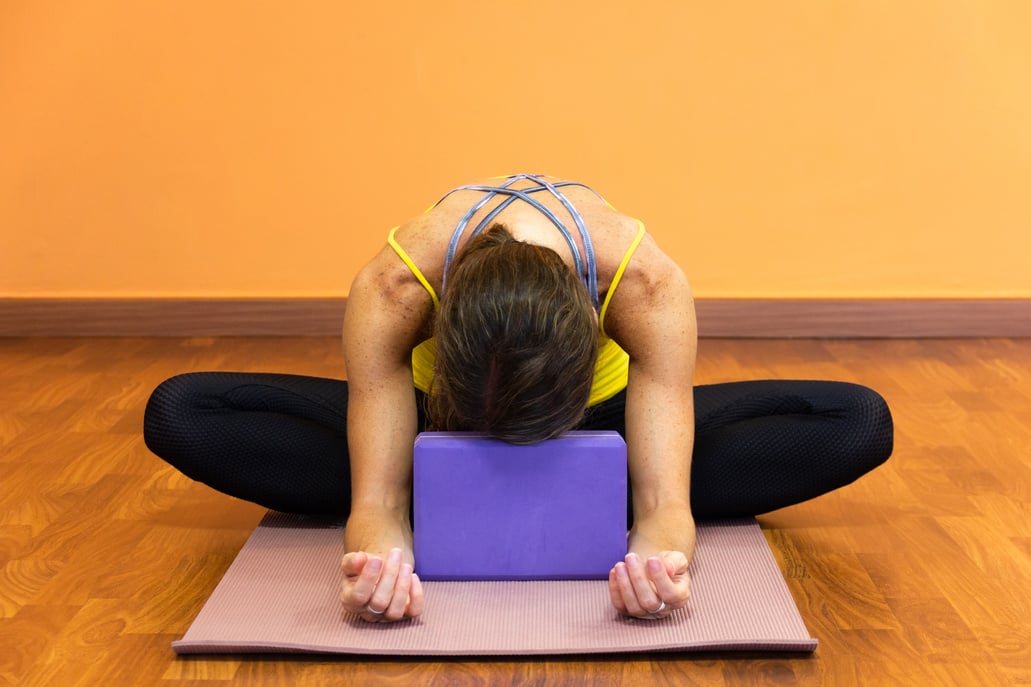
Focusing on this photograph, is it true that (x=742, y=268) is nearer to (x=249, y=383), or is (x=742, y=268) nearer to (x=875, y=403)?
(x=875, y=403)

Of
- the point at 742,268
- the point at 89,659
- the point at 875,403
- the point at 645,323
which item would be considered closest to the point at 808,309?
the point at 742,268

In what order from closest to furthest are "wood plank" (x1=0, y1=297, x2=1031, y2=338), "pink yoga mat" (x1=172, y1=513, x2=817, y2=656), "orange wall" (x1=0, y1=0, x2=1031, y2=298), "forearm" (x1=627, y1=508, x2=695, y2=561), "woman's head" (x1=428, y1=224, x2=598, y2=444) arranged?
"woman's head" (x1=428, y1=224, x2=598, y2=444) → "pink yoga mat" (x1=172, y1=513, x2=817, y2=656) → "forearm" (x1=627, y1=508, x2=695, y2=561) → "orange wall" (x1=0, y1=0, x2=1031, y2=298) → "wood plank" (x1=0, y1=297, x2=1031, y2=338)

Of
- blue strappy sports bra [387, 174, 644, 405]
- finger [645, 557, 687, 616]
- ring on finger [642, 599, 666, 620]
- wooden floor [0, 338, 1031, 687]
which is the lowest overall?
wooden floor [0, 338, 1031, 687]

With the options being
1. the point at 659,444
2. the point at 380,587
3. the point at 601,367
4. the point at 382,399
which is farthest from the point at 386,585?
the point at 601,367

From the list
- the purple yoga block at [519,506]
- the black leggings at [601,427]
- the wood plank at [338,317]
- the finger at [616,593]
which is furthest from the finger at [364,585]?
the wood plank at [338,317]

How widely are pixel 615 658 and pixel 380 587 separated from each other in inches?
11.2

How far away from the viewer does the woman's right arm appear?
1549 mm

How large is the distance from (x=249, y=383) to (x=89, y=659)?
53 centimetres

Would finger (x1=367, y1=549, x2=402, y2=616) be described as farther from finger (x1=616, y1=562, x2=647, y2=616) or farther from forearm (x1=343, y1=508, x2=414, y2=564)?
finger (x1=616, y1=562, x2=647, y2=616)

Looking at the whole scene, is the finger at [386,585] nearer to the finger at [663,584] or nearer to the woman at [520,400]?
the woman at [520,400]

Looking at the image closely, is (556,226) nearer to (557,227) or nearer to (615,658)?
(557,227)

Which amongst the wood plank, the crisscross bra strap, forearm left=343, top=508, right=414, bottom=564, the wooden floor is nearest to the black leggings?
the wooden floor

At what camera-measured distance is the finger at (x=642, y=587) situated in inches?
55.6

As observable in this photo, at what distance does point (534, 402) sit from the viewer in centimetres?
140
